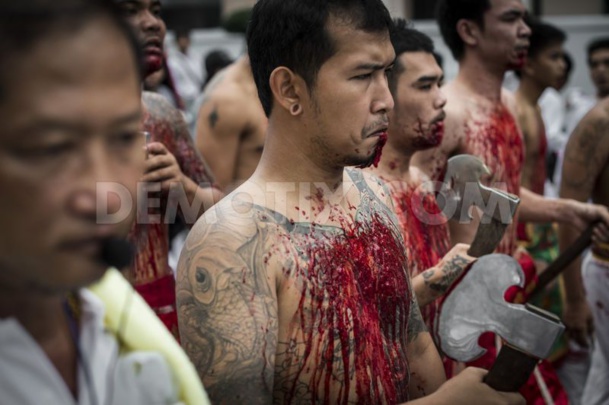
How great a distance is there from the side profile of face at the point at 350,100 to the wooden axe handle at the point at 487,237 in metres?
0.89

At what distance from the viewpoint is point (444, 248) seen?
369cm

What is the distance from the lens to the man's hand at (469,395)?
2324 millimetres

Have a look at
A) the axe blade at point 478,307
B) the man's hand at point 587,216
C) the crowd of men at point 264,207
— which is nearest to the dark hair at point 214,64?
the crowd of men at point 264,207

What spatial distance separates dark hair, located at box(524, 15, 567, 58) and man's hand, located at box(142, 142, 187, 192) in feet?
14.0

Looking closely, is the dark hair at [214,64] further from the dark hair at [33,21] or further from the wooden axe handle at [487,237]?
the dark hair at [33,21]

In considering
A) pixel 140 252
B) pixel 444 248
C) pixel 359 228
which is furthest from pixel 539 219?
pixel 359 228

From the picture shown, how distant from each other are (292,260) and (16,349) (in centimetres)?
98

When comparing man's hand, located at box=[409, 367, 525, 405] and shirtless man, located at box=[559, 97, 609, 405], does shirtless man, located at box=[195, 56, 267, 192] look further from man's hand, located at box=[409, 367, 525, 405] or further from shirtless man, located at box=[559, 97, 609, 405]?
man's hand, located at box=[409, 367, 525, 405]

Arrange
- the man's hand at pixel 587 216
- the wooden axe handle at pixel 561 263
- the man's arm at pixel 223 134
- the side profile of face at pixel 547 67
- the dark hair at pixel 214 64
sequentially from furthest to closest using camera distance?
1. the dark hair at pixel 214 64
2. the side profile of face at pixel 547 67
3. the man's arm at pixel 223 134
4. the man's hand at pixel 587 216
5. the wooden axe handle at pixel 561 263

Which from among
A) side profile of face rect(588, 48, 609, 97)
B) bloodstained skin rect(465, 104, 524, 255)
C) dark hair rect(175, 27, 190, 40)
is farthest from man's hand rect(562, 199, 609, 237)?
dark hair rect(175, 27, 190, 40)

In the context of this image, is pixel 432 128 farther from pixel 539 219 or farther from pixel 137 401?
pixel 137 401

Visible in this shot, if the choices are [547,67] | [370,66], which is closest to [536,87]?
[547,67]

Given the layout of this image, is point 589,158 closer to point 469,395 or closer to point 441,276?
point 441,276

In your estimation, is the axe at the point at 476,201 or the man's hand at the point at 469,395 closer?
the man's hand at the point at 469,395
